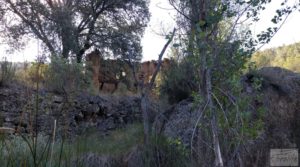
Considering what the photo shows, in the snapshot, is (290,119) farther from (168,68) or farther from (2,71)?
(2,71)

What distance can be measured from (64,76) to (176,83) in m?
2.64

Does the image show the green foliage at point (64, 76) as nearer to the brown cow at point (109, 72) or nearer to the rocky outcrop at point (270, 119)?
the brown cow at point (109, 72)

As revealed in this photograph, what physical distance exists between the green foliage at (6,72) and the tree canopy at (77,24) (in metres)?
1.61

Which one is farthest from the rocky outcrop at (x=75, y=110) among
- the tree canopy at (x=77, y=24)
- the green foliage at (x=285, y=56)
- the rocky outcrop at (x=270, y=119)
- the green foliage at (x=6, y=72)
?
the green foliage at (x=285, y=56)

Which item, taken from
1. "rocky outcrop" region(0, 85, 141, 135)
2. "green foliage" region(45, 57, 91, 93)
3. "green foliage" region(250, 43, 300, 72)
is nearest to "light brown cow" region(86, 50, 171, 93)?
"rocky outcrop" region(0, 85, 141, 135)

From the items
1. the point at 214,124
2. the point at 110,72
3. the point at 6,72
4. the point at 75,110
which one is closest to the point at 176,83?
the point at 75,110

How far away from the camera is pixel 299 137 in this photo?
408 centimetres

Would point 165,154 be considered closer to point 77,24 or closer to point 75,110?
point 75,110

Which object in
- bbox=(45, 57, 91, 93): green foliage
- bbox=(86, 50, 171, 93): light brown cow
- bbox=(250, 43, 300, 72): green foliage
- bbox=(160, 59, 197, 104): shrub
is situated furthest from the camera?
bbox=(86, 50, 171, 93): light brown cow

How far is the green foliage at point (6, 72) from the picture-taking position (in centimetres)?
657

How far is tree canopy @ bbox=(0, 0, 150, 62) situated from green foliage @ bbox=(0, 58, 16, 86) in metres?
1.61

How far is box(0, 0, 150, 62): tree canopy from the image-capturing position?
9273 mm

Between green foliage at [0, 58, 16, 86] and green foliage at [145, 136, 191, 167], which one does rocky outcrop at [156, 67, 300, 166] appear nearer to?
green foliage at [145, 136, 191, 167]

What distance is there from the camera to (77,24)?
10539 millimetres
